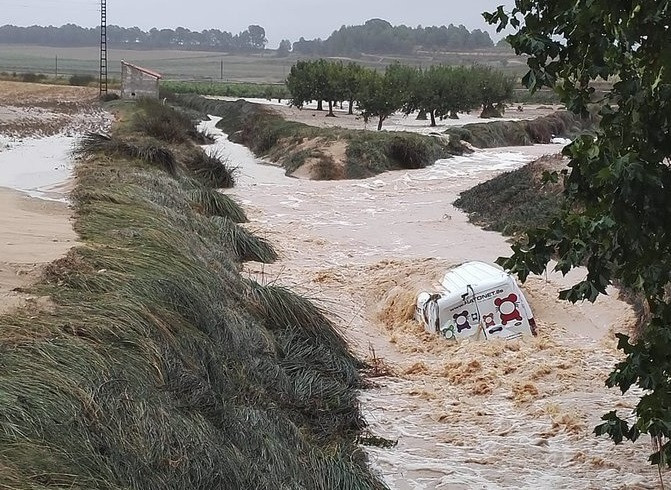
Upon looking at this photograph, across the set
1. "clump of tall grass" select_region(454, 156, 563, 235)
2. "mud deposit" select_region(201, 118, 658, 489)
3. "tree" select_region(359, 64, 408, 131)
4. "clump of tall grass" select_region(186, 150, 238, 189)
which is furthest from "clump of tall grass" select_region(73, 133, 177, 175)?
"tree" select_region(359, 64, 408, 131)

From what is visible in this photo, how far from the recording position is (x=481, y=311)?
9.94 metres

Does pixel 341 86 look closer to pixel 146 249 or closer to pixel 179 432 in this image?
pixel 146 249

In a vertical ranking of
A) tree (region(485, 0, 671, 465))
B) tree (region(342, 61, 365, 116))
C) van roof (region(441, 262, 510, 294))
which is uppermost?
tree (region(485, 0, 671, 465))

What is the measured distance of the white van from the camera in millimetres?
9828

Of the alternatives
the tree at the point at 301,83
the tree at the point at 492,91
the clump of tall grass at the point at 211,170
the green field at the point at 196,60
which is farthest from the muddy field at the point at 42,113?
the green field at the point at 196,60

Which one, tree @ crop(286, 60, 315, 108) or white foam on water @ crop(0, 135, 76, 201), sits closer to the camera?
white foam on water @ crop(0, 135, 76, 201)

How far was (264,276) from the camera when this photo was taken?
1171 centimetres

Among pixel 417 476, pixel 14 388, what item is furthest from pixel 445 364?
pixel 14 388

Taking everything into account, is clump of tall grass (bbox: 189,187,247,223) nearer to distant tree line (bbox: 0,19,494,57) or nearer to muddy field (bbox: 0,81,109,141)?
muddy field (bbox: 0,81,109,141)

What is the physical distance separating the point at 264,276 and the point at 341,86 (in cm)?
3862

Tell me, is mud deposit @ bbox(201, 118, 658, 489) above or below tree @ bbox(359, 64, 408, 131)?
below

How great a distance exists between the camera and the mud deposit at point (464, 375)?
665 centimetres

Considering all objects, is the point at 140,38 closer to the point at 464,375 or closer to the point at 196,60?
the point at 196,60

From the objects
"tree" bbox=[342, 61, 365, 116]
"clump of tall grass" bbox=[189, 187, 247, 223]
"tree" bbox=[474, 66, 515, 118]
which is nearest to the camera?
"clump of tall grass" bbox=[189, 187, 247, 223]
